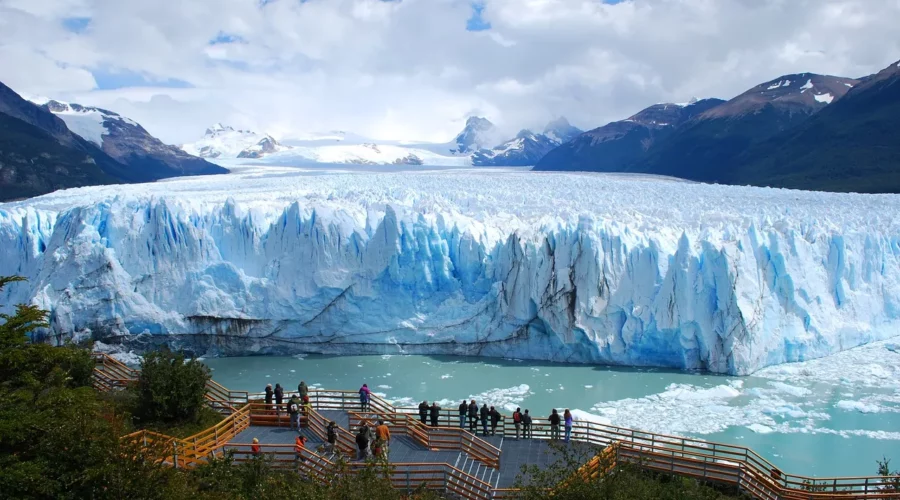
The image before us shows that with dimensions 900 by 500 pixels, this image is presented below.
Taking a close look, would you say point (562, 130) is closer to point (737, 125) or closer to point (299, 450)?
point (737, 125)

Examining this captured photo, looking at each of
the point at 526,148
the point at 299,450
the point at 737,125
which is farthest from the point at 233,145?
the point at 299,450

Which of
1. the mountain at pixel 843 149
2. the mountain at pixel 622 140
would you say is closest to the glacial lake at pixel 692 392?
the mountain at pixel 843 149

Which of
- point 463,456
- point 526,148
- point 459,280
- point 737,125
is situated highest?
point 526,148

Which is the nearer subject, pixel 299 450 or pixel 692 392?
pixel 299 450

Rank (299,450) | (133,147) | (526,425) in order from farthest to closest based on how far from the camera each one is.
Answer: (133,147), (526,425), (299,450)

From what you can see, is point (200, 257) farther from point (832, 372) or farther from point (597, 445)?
point (832, 372)

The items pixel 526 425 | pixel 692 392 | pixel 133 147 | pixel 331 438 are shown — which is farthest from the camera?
pixel 133 147

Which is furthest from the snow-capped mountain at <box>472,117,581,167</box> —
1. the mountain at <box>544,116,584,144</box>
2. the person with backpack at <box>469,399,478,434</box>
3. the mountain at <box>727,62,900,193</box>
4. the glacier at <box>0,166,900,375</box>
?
the person with backpack at <box>469,399,478,434</box>
